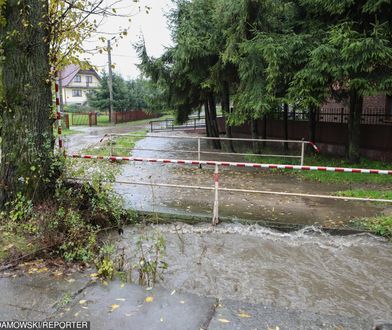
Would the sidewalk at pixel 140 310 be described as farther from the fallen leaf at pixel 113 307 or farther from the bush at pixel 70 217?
the bush at pixel 70 217

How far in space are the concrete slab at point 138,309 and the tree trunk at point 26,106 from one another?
7.85 ft

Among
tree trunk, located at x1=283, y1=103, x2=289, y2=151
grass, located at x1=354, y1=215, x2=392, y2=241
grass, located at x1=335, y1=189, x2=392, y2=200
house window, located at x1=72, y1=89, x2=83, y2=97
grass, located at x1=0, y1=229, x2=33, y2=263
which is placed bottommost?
grass, located at x1=354, y1=215, x2=392, y2=241

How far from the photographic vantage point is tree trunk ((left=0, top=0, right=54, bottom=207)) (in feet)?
17.3

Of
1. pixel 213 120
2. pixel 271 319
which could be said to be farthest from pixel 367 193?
pixel 213 120

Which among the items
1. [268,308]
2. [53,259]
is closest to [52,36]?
[53,259]

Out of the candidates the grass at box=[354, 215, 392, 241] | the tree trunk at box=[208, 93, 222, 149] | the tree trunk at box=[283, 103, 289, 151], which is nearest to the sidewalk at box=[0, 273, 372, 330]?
the grass at box=[354, 215, 392, 241]

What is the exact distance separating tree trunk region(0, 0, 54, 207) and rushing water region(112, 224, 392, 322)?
1.64 metres

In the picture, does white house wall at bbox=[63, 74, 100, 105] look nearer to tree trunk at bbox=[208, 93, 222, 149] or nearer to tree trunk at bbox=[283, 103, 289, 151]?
tree trunk at bbox=[208, 93, 222, 149]

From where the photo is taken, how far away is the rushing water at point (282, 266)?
13.9ft

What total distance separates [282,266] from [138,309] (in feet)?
7.49

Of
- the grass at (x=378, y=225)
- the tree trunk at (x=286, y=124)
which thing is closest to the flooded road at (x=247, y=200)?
the grass at (x=378, y=225)

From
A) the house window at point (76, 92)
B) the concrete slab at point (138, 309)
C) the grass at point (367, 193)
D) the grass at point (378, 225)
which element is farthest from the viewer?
the house window at point (76, 92)

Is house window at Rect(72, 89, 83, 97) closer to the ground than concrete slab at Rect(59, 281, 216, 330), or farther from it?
farther from it

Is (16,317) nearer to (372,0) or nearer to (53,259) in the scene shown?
(53,259)
